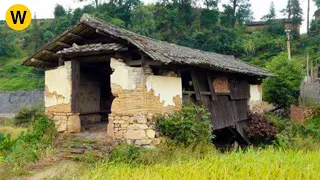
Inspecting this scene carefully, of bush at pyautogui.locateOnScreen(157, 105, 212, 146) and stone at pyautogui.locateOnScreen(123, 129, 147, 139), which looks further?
bush at pyautogui.locateOnScreen(157, 105, 212, 146)

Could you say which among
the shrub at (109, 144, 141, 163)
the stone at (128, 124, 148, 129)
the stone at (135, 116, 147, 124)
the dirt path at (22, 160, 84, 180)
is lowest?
the dirt path at (22, 160, 84, 180)

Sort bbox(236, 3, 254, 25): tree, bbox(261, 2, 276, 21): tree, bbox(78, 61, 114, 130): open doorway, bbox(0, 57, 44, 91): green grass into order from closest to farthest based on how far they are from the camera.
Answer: bbox(78, 61, 114, 130): open doorway → bbox(0, 57, 44, 91): green grass → bbox(236, 3, 254, 25): tree → bbox(261, 2, 276, 21): tree

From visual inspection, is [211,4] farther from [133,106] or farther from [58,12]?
[133,106]

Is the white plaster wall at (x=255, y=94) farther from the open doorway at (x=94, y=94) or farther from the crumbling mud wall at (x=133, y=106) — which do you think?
the crumbling mud wall at (x=133, y=106)

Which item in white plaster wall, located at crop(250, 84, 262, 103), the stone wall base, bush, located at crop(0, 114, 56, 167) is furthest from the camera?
the stone wall base

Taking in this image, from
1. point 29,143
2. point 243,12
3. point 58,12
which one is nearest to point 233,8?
point 243,12

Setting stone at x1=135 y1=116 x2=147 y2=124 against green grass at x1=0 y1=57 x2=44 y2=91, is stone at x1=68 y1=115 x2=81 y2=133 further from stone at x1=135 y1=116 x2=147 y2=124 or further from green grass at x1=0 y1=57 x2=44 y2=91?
green grass at x1=0 y1=57 x2=44 y2=91

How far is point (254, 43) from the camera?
37.4m

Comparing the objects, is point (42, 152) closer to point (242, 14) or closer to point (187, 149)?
point (187, 149)

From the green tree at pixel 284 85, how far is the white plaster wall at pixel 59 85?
36.7ft

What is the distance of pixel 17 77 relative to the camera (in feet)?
114

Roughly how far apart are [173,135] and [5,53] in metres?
35.6

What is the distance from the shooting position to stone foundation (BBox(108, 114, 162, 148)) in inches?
348

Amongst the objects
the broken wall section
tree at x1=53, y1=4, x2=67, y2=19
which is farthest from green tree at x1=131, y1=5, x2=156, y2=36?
the broken wall section
